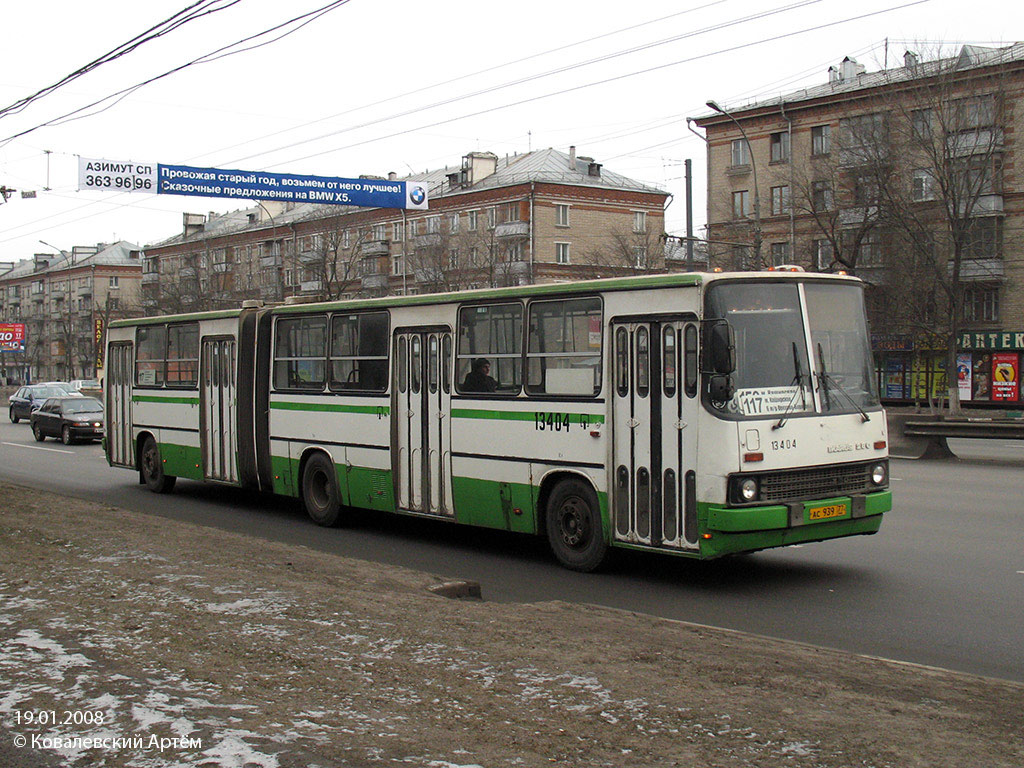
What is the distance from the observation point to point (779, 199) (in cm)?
5775

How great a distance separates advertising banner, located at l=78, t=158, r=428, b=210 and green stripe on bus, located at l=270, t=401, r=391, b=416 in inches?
426

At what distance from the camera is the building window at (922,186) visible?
4381 cm

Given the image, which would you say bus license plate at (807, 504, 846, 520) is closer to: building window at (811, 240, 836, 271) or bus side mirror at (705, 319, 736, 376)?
bus side mirror at (705, 319, 736, 376)

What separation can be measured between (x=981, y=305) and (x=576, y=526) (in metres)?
46.4

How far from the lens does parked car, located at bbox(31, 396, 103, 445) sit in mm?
30938

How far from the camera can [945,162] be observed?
135 feet

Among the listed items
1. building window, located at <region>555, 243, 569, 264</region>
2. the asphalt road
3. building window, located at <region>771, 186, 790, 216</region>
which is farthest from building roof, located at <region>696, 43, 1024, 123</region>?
the asphalt road

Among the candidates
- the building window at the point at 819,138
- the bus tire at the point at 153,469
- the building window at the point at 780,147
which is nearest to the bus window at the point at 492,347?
the bus tire at the point at 153,469

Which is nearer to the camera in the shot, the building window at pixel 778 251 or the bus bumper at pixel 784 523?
the bus bumper at pixel 784 523

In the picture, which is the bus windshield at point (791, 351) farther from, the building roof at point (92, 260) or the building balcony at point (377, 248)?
the building roof at point (92, 260)

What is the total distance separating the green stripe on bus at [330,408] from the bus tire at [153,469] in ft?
13.0

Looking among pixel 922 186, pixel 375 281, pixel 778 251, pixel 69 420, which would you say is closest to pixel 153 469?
pixel 69 420

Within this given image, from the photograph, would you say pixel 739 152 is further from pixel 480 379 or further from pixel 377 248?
pixel 480 379

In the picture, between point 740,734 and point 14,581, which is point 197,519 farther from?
point 740,734
